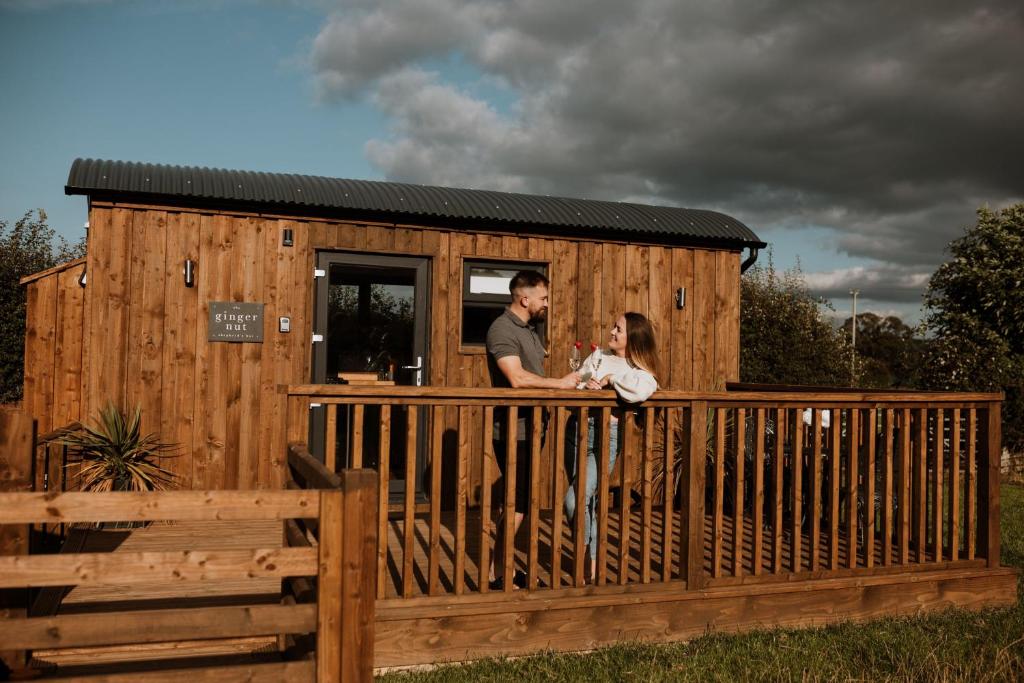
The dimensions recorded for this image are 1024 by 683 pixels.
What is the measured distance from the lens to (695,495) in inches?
158

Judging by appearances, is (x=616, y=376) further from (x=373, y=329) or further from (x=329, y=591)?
(x=373, y=329)

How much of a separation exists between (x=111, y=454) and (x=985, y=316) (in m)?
12.0

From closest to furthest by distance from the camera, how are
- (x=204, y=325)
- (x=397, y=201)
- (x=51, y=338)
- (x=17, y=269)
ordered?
(x=204, y=325) < (x=51, y=338) < (x=397, y=201) < (x=17, y=269)

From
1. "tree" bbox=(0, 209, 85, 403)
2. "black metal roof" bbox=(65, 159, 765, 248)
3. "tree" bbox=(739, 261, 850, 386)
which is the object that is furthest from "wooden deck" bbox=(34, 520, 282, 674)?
"tree" bbox=(739, 261, 850, 386)

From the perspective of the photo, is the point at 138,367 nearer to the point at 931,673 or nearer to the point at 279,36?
the point at 279,36

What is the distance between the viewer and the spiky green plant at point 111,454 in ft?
18.6

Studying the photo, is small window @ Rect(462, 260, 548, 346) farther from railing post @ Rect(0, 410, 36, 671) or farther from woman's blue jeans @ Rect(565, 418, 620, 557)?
railing post @ Rect(0, 410, 36, 671)

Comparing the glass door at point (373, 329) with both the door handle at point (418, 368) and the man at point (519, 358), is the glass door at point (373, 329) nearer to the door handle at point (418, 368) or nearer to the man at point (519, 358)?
the door handle at point (418, 368)

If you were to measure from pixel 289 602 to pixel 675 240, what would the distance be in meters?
5.74

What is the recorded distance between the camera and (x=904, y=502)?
4.49 metres

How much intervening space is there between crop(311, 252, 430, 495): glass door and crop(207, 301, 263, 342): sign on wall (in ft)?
1.55

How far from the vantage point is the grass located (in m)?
3.43

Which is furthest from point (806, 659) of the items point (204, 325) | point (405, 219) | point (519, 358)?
point (204, 325)

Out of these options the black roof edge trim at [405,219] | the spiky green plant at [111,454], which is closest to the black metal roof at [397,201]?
the black roof edge trim at [405,219]
